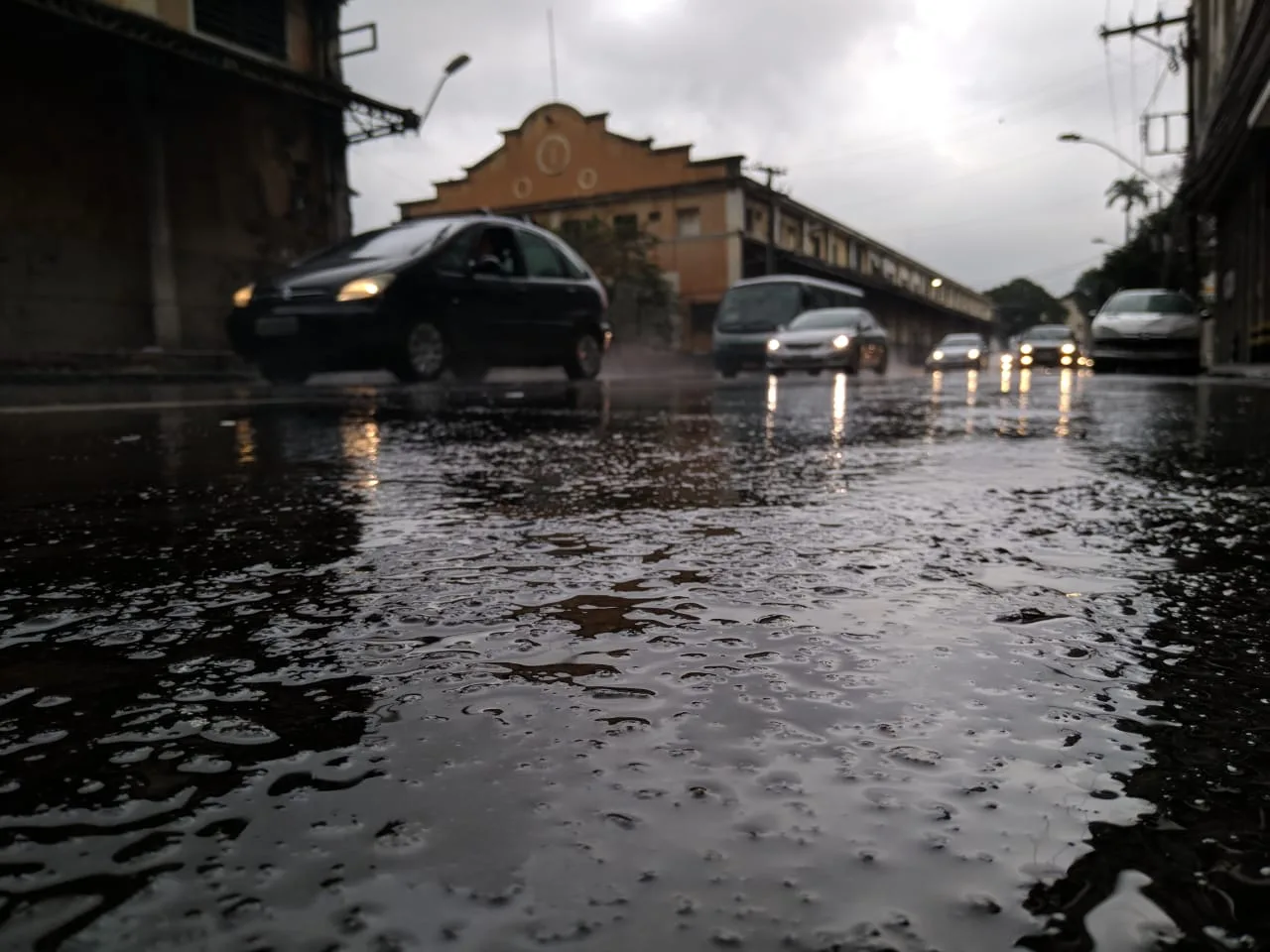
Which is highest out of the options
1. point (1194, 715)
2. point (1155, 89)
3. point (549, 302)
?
point (1155, 89)

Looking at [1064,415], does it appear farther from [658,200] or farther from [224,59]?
[658,200]

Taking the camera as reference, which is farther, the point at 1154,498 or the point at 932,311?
the point at 932,311

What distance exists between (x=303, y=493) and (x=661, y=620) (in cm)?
173

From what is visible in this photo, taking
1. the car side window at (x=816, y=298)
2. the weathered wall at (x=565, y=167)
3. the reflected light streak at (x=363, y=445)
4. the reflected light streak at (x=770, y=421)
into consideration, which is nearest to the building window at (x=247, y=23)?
the car side window at (x=816, y=298)

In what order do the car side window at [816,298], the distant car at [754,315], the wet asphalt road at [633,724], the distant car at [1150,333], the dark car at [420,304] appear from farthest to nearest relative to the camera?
1. the car side window at [816,298]
2. the distant car at [754,315]
3. the distant car at [1150,333]
4. the dark car at [420,304]
5. the wet asphalt road at [633,724]

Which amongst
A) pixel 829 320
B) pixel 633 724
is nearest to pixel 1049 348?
pixel 829 320

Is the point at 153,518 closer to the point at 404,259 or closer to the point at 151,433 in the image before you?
the point at 151,433

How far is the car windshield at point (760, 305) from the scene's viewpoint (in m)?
21.3

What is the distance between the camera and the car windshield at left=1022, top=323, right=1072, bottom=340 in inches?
1088

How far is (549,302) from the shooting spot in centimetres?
1048

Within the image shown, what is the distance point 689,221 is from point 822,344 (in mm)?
22372

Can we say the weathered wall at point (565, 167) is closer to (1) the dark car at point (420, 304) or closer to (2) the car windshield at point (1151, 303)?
(2) the car windshield at point (1151, 303)

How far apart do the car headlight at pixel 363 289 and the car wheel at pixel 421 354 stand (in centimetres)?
48

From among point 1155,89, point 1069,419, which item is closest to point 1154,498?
point 1069,419
